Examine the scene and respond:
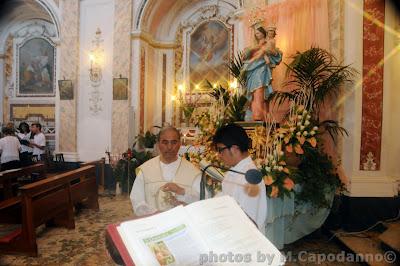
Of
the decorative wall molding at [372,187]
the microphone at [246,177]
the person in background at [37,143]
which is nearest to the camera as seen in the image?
the microphone at [246,177]

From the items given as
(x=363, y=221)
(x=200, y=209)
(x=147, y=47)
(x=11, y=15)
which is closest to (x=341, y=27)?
(x=363, y=221)

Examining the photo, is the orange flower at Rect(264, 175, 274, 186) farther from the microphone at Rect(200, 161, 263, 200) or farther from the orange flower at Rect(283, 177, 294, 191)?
the microphone at Rect(200, 161, 263, 200)

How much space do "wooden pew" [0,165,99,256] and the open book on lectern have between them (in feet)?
11.8

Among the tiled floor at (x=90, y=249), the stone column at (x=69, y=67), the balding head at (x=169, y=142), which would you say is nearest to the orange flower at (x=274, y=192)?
the tiled floor at (x=90, y=249)

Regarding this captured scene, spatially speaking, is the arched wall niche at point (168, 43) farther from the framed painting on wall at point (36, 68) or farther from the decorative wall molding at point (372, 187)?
the decorative wall molding at point (372, 187)

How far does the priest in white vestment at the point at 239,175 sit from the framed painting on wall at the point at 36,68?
10.6 metres

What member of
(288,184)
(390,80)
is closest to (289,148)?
(288,184)

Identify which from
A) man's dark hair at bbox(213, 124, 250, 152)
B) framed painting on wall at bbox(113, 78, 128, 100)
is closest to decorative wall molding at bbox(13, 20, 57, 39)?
framed painting on wall at bbox(113, 78, 128, 100)

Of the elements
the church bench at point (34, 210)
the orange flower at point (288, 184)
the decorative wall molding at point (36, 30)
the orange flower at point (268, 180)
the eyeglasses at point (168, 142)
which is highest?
the decorative wall molding at point (36, 30)

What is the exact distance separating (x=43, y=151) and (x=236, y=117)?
5.56 metres

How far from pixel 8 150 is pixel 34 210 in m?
3.22

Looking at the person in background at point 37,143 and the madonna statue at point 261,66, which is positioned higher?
the madonna statue at point 261,66

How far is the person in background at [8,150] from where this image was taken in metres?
6.53

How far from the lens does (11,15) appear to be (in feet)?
36.5
